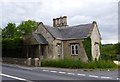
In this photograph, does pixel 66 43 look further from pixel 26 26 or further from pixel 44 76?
pixel 26 26

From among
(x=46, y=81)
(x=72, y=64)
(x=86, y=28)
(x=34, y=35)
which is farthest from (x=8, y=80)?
(x=86, y=28)

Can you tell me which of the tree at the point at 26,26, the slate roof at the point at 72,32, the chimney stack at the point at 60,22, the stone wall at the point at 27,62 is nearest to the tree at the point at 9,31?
the tree at the point at 26,26

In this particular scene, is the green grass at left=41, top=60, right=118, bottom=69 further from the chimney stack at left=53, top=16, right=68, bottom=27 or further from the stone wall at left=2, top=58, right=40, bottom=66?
the chimney stack at left=53, top=16, right=68, bottom=27

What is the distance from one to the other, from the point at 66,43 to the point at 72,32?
86.5 inches

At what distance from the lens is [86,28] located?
41250 millimetres

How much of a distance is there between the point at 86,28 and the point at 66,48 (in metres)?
4.54

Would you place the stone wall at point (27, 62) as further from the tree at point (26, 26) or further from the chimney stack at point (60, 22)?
the tree at point (26, 26)

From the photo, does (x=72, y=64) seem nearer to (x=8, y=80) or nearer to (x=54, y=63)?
(x=54, y=63)

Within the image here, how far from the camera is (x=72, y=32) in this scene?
4247 cm

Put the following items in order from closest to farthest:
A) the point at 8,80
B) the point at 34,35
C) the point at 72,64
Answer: the point at 8,80, the point at 72,64, the point at 34,35

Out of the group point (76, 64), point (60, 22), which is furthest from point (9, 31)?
point (76, 64)

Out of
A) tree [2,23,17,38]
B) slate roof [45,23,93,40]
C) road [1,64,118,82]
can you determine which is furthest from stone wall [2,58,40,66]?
tree [2,23,17,38]

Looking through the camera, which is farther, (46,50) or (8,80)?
(46,50)

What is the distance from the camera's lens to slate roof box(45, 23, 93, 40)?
40.2 metres
